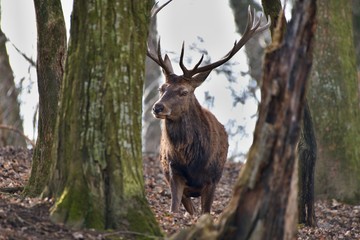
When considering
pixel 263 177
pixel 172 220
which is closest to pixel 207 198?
pixel 172 220

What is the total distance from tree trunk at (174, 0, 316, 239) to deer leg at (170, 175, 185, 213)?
471 cm

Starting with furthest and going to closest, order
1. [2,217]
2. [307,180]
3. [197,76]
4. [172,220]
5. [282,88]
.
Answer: [197,76] → [307,180] → [172,220] → [2,217] → [282,88]

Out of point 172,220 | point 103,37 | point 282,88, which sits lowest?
point 172,220

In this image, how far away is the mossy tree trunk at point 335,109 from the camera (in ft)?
47.8

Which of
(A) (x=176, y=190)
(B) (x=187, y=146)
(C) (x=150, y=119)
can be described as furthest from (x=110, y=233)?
(C) (x=150, y=119)

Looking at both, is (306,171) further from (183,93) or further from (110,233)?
(110,233)

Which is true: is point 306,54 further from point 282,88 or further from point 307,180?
point 307,180

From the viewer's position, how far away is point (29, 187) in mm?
10148

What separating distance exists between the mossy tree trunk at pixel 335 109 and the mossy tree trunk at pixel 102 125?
675cm

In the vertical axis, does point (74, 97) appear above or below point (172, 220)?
above

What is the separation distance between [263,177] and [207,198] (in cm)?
504

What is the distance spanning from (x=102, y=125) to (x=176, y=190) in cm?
415

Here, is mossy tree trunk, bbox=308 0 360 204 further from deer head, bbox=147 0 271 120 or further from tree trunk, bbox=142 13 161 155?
tree trunk, bbox=142 13 161 155

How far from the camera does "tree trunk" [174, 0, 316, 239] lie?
7.09 m
